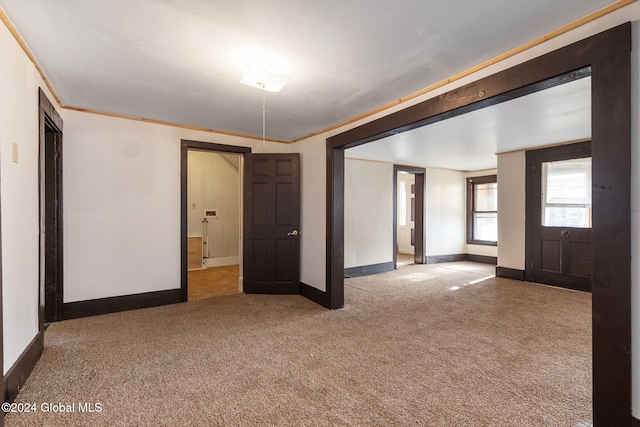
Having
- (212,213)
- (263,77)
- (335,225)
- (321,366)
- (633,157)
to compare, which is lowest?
(321,366)

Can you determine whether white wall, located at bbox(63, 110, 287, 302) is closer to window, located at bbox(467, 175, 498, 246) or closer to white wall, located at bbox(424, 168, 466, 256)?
white wall, located at bbox(424, 168, 466, 256)

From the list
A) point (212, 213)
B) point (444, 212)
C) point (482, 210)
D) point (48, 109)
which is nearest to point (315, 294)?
point (48, 109)

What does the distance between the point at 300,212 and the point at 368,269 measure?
7.53 feet

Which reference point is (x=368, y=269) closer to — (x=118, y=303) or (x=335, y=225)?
(x=335, y=225)

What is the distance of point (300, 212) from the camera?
15.6ft

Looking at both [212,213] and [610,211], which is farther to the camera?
[212,213]

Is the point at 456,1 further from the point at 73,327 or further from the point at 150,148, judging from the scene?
the point at 73,327

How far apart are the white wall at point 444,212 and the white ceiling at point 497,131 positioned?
0.98 m

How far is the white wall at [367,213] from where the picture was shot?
606 cm

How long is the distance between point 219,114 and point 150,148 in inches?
43.6

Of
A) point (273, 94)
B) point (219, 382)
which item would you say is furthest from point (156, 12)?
point (219, 382)

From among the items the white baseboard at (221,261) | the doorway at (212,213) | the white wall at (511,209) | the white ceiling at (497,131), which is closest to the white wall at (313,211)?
the white ceiling at (497,131)

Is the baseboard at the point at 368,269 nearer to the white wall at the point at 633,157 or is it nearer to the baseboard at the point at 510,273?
the white wall at the point at 633,157

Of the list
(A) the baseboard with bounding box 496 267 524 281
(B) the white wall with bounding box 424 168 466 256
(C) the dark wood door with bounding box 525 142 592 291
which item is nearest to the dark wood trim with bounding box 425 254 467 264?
(B) the white wall with bounding box 424 168 466 256
